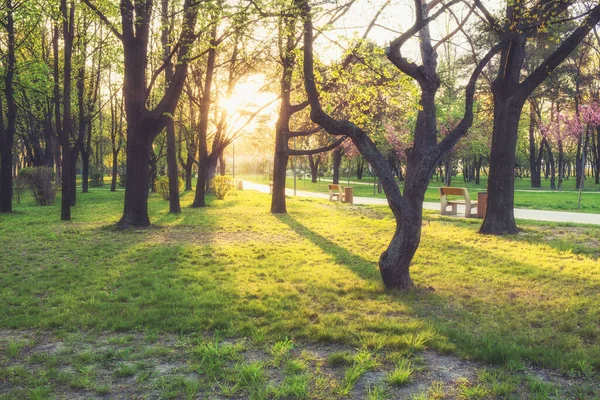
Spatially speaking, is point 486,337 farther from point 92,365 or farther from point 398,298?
point 92,365

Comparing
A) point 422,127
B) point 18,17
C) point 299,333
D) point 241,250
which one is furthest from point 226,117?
point 299,333

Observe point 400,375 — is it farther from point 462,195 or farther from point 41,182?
point 41,182

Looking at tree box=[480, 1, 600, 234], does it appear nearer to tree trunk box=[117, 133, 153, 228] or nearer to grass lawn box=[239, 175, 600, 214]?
grass lawn box=[239, 175, 600, 214]

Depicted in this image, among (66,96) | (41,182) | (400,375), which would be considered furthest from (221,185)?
(400,375)

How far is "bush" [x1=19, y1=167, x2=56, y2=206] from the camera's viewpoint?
1825 cm

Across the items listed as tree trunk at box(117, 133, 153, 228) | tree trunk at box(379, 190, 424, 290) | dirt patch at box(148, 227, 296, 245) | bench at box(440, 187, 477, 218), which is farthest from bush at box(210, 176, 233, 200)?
tree trunk at box(379, 190, 424, 290)

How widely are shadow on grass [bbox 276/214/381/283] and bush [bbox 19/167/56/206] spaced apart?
42.0 feet

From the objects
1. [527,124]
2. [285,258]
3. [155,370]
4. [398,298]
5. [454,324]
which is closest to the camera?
[155,370]

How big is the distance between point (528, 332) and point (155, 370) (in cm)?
363

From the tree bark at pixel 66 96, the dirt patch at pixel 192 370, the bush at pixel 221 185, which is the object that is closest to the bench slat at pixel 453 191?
the dirt patch at pixel 192 370

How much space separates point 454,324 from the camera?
4504mm

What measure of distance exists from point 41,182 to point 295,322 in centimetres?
1845

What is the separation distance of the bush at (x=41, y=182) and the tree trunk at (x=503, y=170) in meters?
17.9

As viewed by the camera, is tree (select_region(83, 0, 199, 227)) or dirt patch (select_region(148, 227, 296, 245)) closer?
dirt patch (select_region(148, 227, 296, 245))
